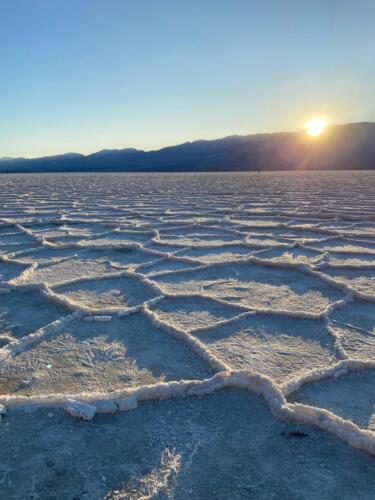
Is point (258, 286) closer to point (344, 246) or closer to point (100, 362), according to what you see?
point (100, 362)

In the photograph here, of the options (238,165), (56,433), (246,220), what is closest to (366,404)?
(56,433)

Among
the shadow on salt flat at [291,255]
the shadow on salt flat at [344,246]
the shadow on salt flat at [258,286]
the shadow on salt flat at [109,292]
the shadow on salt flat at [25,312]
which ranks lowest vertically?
the shadow on salt flat at [344,246]

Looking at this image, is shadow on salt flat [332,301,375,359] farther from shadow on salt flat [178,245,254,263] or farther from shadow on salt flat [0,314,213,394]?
shadow on salt flat [178,245,254,263]

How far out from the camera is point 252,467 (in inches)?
39.2

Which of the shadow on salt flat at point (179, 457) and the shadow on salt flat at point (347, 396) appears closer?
the shadow on salt flat at point (179, 457)

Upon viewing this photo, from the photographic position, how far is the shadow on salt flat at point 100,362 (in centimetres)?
137

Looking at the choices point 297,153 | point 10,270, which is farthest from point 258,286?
point 297,153

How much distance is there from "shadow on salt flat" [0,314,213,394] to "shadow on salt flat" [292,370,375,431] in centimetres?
33

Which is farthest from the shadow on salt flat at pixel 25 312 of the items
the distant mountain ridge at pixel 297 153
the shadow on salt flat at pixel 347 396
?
the distant mountain ridge at pixel 297 153

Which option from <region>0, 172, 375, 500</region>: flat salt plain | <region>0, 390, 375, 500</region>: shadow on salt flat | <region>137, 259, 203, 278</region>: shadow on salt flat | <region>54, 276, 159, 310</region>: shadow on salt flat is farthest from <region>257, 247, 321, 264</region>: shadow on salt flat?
<region>0, 390, 375, 500</region>: shadow on salt flat

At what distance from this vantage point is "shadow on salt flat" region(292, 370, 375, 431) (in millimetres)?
1204

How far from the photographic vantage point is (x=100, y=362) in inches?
59.7

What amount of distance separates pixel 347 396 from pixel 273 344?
1.29 ft

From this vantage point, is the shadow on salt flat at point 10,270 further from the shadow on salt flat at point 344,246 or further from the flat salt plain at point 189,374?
the shadow on salt flat at point 344,246
